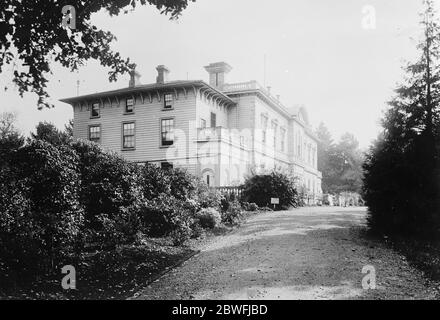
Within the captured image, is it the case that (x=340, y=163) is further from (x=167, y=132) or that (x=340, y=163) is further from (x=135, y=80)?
(x=167, y=132)

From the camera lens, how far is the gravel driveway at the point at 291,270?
7406 millimetres

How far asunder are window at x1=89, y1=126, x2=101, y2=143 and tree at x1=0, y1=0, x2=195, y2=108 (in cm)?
2221

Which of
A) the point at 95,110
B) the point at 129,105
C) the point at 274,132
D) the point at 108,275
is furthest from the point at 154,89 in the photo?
the point at 108,275

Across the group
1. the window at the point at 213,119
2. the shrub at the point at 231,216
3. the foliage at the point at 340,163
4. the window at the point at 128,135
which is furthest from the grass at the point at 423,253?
the foliage at the point at 340,163

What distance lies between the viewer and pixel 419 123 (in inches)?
489

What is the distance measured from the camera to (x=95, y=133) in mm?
31969

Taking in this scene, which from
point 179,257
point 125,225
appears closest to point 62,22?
point 125,225

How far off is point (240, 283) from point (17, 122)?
48.1 meters

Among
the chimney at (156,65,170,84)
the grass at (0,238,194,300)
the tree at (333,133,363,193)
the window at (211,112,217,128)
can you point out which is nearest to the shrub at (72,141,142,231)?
the grass at (0,238,194,300)

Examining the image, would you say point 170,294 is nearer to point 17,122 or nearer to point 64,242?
point 64,242

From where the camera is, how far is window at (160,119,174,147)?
29.3 metres

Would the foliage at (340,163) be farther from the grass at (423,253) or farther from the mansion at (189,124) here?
the grass at (423,253)

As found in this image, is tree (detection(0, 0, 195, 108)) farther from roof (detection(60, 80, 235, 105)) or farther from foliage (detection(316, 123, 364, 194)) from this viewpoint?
foliage (detection(316, 123, 364, 194))

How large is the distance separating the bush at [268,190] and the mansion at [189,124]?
1366mm
